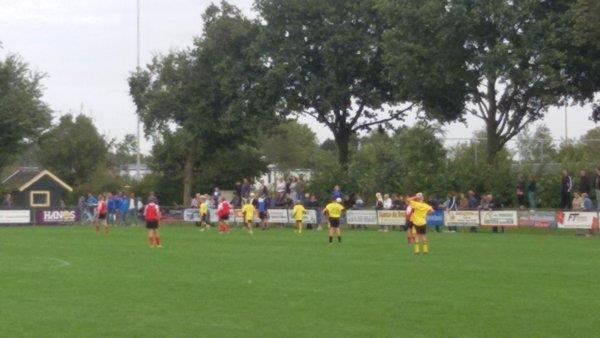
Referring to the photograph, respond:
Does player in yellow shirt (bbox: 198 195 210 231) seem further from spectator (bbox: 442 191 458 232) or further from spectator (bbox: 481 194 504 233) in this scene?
spectator (bbox: 481 194 504 233)

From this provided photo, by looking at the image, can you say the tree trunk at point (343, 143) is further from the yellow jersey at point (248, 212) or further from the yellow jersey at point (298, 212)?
the yellow jersey at point (248, 212)

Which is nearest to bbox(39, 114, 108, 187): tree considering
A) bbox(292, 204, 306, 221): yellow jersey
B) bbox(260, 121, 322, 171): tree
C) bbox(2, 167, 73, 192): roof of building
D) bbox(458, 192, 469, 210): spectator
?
bbox(2, 167, 73, 192): roof of building

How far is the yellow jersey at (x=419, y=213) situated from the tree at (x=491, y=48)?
69.7 feet

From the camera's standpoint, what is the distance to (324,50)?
205 feet

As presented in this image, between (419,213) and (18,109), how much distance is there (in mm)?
44742

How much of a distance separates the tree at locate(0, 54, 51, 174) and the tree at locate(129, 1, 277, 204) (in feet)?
23.0

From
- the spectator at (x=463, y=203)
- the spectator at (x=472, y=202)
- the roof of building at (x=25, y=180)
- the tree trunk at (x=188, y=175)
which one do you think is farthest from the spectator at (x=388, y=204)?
the roof of building at (x=25, y=180)

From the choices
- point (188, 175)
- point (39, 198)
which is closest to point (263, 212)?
point (188, 175)

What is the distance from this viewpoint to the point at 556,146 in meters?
94.4

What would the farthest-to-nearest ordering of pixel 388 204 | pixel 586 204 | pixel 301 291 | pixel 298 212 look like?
pixel 388 204 < pixel 298 212 < pixel 586 204 < pixel 301 291

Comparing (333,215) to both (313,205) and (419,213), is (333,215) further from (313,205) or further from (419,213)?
(313,205)

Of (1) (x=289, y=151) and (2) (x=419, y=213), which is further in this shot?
(1) (x=289, y=151)

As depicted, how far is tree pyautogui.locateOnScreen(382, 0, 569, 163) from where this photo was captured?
5134 cm

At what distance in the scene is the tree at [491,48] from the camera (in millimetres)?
51344
